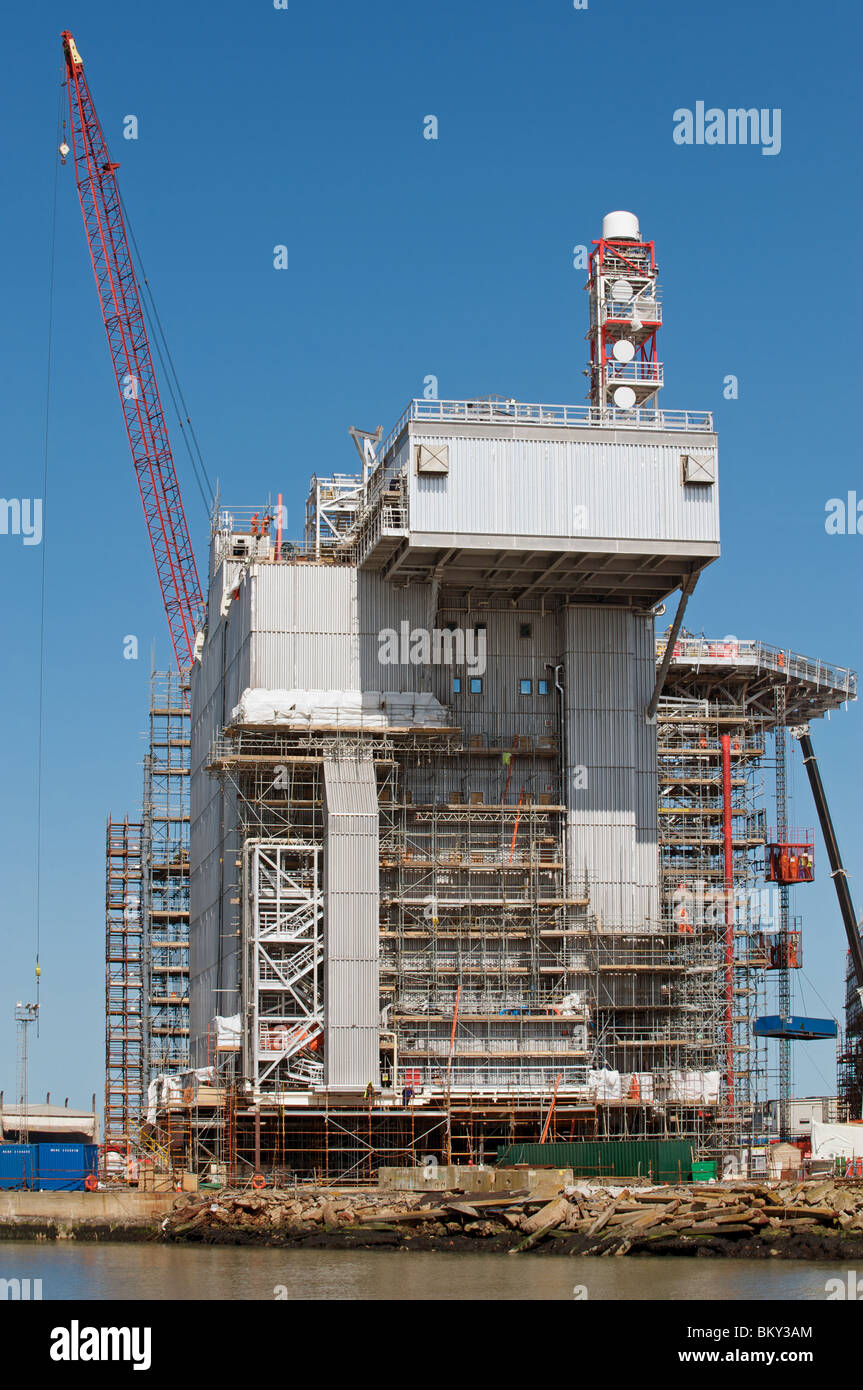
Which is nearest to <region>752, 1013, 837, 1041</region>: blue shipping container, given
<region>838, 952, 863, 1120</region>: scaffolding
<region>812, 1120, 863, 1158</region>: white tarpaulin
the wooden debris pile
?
<region>838, 952, 863, 1120</region>: scaffolding

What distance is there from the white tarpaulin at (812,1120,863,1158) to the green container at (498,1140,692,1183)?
1173 centimetres

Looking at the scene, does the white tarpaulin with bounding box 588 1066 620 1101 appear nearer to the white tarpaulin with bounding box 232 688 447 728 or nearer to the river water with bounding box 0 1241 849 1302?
the white tarpaulin with bounding box 232 688 447 728

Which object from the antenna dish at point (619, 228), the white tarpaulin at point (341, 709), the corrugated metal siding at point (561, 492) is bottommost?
the white tarpaulin at point (341, 709)

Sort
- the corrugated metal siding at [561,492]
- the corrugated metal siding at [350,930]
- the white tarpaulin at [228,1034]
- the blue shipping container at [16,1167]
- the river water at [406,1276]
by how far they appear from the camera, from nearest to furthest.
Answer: the river water at [406,1276], the blue shipping container at [16,1167], the corrugated metal siding at [350,930], the corrugated metal siding at [561,492], the white tarpaulin at [228,1034]

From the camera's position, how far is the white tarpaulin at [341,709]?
93.4 m

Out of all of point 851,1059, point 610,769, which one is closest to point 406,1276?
point 610,769

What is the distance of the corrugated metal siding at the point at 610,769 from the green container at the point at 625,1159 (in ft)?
45.4

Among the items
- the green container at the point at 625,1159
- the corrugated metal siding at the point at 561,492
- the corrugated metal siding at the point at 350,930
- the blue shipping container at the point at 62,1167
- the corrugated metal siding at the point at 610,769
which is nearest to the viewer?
the green container at the point at 625,1159

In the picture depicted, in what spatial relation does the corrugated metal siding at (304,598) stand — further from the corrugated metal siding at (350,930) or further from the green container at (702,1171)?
the green container at (702,1171)

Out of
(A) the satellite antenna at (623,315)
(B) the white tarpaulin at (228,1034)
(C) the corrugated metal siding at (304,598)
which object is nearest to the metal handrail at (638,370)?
(A) the satellite antenna at (623,315)

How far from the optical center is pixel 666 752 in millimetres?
110875

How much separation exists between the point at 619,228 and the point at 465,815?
33.2 m
